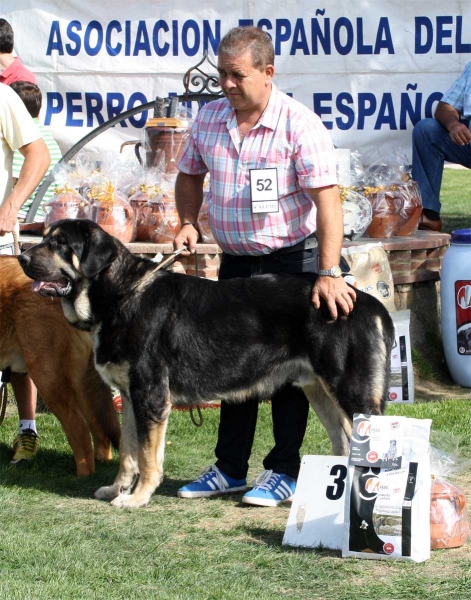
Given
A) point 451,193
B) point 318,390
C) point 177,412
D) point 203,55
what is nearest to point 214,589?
point 318,390

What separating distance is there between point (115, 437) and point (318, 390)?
1.34 m

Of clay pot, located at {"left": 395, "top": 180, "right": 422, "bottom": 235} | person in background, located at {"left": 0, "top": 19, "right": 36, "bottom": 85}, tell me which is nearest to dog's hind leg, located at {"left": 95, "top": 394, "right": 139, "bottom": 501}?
clay pot, located at {"left": 395, "top": 180, "right": 422, "bottom": 235}

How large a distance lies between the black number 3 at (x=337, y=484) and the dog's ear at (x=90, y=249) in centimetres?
145

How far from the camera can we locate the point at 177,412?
21.9 ft

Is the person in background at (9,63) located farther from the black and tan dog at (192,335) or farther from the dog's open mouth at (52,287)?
the dog's open mouth at (52,287)

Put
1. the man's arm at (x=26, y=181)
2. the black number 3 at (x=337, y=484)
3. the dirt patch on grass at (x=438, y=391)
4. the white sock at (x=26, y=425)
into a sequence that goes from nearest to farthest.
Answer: the black number 3 at (x=337, y=484)
the man's arm at (x=26, y=181)
the white sock at (x=26, y=425)
the dirt patch on grass at (x=438, y=391)

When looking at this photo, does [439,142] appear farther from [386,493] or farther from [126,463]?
[386,493]

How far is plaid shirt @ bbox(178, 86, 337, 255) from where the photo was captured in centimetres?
446

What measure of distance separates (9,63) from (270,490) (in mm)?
4851

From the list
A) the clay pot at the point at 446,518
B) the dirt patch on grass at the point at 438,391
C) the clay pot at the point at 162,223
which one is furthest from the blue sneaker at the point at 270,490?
the clay pot at the point at 162,223

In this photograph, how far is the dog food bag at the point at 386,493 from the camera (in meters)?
3.85

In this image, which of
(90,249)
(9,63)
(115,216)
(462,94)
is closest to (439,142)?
(462,94)

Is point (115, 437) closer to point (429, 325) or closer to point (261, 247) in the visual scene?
point (261, 247)

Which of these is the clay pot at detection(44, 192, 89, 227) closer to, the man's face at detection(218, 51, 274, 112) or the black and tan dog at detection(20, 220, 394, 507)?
the black and tan dog at detection(20, 220, 394, 507)
